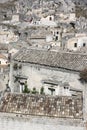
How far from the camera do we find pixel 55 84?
82.2 feet

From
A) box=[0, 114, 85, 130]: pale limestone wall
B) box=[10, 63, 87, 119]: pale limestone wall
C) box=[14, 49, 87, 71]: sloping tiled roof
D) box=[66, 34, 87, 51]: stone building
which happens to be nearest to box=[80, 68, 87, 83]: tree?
box=[10, 63, 87, 119]: pale limestone wall

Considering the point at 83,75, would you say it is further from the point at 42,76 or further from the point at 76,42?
the point at 76,42

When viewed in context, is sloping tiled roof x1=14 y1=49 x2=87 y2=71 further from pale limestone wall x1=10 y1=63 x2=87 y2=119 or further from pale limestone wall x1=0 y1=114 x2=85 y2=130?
pale limestone wall x1=0 y1=114 x2=85 y2=130

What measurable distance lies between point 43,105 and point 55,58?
8551 millimetres

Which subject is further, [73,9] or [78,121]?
[73,9]

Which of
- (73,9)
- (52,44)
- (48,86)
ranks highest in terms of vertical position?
(48,86)

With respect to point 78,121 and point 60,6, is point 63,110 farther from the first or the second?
point 60,6

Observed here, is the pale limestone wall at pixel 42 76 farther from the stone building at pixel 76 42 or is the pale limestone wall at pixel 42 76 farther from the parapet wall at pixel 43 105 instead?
the stone building at pixel 76 42

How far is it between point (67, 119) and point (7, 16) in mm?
79388

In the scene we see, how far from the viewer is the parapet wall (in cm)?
1694

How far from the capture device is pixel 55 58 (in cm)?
2575

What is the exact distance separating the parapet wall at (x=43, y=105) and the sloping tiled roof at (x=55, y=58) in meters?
6.50

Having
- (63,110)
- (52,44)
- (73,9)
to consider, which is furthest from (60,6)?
(63,110)

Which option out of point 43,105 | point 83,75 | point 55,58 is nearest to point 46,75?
point 55,58
